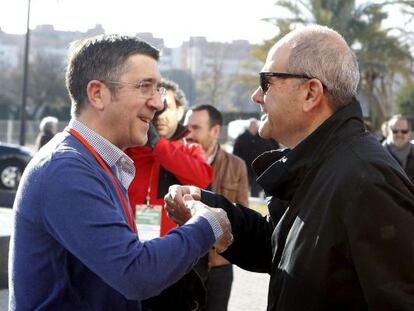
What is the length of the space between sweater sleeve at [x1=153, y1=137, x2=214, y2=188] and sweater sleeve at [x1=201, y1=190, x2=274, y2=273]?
4.57 ft

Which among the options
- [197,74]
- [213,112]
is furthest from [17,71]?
[213,112]

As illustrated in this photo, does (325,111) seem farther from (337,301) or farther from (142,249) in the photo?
(142,249)

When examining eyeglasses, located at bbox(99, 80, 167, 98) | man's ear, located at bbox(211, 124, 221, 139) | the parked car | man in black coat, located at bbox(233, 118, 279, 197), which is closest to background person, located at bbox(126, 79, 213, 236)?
man's ear, located at bbox(211, 124, 221, 139)

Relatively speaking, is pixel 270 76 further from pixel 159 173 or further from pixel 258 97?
pixel 159 173

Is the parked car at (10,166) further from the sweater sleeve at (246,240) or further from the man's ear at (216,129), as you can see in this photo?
the sweater sleeve at (246,240)

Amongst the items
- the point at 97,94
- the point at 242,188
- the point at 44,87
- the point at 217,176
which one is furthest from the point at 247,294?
the point at 44,87

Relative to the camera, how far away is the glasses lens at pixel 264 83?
2838mm

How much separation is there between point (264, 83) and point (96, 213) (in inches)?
35.3

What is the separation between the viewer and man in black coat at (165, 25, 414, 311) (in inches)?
90.4

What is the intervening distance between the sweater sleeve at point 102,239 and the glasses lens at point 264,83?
Result: 756 mm

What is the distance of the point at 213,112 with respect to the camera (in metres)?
5.91

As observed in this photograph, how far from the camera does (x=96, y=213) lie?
2262mm

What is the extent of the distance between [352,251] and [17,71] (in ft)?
201

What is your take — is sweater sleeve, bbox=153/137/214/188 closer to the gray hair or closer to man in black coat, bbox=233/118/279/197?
the gray hair
